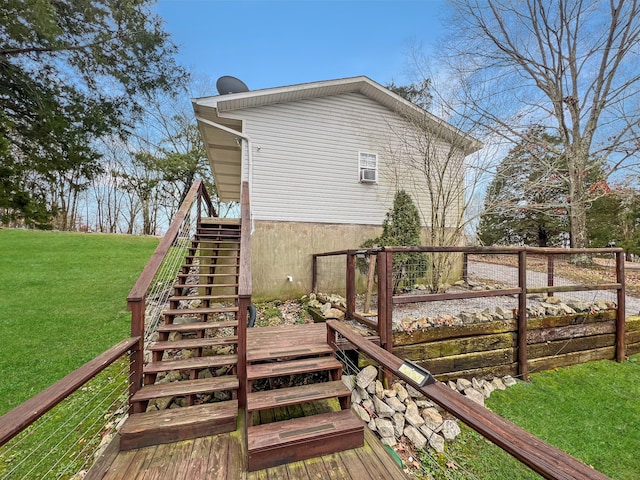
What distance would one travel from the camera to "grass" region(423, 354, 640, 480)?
2.59m

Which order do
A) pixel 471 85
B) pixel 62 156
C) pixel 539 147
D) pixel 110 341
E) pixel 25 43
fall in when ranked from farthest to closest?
1. pixel 539 147
2. pixel 471 85
3. pixel 62 156
4. pixel 25 43
5. pixel 110 341

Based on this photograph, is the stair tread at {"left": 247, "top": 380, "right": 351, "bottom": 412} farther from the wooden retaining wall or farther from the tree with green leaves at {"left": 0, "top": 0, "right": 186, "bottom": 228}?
the tree with green leaves at {"left": 0, "top": 0, "right": 186, "bottom": 228}

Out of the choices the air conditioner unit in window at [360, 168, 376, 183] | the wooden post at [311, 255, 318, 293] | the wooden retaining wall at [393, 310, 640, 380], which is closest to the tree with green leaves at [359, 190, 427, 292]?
the air conditioner unit in window at [360, 168, 376, 183]

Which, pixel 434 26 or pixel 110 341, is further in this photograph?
pixel 434 26

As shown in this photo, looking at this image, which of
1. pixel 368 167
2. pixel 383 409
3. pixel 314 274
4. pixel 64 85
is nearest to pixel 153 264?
pixel 383 409

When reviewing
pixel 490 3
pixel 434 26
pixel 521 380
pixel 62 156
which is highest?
pixel 490 3

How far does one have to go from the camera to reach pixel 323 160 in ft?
21.9

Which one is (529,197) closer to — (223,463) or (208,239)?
(208,239)

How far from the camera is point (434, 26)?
7.61m

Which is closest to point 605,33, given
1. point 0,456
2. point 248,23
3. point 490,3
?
point 490,3

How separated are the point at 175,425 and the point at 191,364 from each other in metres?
A: 0.57

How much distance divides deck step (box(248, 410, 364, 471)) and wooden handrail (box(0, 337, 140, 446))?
1147 millimetres

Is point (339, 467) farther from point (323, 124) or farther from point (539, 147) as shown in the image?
point (539, 147)

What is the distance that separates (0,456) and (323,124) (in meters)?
6.98
